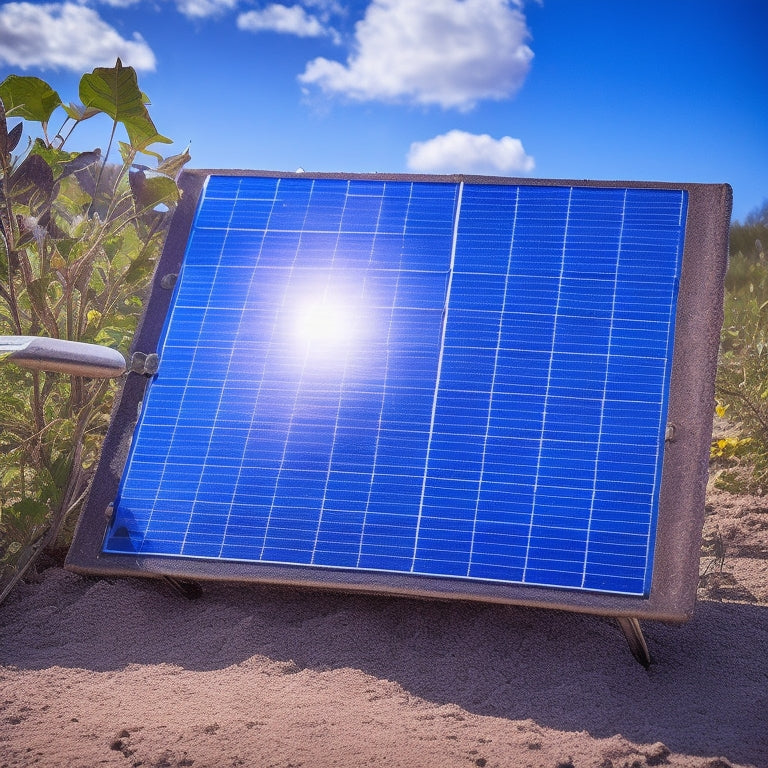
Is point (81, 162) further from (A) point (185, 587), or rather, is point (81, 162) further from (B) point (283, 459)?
(A) point (185, 587)

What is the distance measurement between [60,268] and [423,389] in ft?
5.91

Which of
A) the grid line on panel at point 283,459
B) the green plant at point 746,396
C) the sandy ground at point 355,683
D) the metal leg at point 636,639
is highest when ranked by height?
the green plant at point 746,396

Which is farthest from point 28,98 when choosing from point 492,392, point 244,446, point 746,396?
point 746,396

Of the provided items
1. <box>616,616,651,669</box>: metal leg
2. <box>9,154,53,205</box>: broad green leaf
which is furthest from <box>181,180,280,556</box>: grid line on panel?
<box>616,616,651,669</box>: metal leg

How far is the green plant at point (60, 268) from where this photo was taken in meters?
4.14

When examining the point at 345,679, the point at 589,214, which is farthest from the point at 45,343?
the point at 589,214

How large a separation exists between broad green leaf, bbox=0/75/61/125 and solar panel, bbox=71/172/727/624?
2.96ft

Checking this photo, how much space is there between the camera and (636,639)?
3.38 m

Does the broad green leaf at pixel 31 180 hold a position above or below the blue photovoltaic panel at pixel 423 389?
above

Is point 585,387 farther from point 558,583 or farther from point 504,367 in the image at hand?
point 558,583

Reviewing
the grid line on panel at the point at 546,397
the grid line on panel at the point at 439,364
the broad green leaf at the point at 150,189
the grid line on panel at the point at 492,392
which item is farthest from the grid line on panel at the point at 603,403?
the broad green leaf at the point at 150,189

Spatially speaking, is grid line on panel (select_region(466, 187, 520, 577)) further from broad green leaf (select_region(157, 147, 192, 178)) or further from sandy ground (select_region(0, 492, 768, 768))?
broad green leaf (select_region(157, 147, 192, 178))

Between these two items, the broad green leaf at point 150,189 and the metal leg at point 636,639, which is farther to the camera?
the broad green leaf at point 150,189

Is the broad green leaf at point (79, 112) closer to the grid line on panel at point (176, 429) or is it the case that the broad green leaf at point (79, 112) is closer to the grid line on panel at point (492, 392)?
the grid line on panel at point (176, 429)
